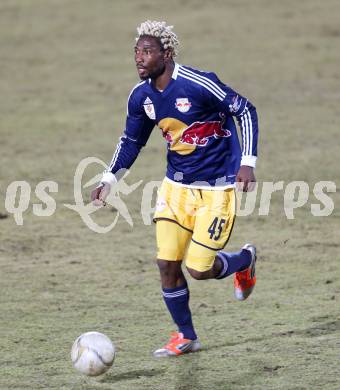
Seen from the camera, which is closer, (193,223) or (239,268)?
(193,223)

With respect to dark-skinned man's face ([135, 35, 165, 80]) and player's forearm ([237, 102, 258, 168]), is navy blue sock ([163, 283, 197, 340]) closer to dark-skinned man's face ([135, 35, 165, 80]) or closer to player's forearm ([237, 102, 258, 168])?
player's forearm ([237, 102, 258, 168])

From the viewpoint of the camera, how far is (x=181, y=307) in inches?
332

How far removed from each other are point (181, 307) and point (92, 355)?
109 centimetres

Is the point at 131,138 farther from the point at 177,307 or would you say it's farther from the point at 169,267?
the point at 177,307

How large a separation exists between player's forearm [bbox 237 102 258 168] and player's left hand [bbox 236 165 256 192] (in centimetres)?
7

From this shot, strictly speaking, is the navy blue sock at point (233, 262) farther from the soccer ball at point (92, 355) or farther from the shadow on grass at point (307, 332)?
the soccer ball at point (92, 355)

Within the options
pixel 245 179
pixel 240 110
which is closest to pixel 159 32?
pixel 240 110

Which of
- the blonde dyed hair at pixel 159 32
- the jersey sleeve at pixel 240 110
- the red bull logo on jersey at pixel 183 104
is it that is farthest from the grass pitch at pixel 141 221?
the blonde dyed hair at pixel 159 32

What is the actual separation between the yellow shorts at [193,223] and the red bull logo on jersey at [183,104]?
0.64m

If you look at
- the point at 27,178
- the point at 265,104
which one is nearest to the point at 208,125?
the point at 27,178

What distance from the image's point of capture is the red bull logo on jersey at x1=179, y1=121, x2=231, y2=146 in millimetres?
8359

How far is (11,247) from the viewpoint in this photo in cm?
1198

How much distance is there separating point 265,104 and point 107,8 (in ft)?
25.7

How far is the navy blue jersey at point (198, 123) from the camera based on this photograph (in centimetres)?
826
